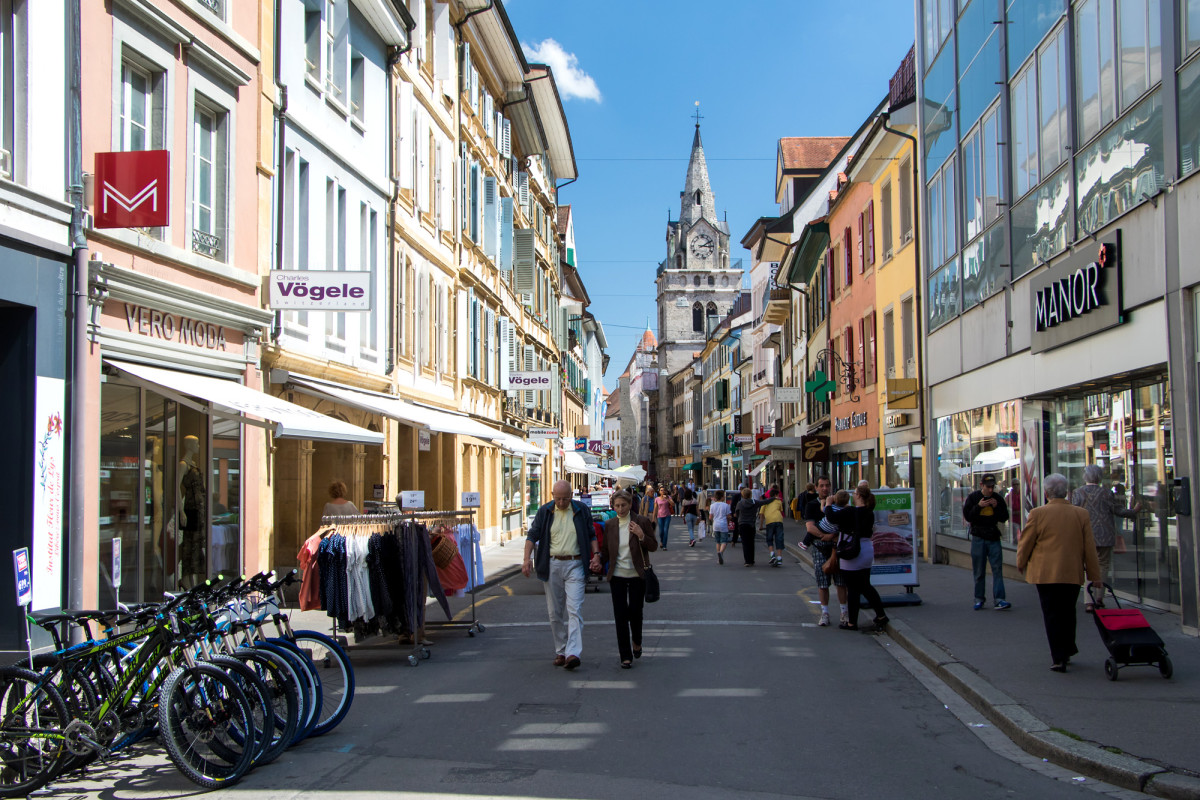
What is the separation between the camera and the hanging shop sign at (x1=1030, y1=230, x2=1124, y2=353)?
1260cm

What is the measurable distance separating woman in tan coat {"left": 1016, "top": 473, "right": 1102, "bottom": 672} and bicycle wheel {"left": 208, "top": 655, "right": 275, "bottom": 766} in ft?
19.5

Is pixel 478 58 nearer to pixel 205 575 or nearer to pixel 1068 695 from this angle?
pixel 205 575

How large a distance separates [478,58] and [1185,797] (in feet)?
93.2

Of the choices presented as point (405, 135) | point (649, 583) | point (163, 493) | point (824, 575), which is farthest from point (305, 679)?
point (405, 135)

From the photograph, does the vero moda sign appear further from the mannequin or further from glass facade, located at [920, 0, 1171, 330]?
glass facade, located at [920, 0, 1171, 330]

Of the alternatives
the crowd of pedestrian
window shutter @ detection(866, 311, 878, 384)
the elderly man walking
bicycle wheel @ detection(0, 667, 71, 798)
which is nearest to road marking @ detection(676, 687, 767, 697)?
the crowd of pedestrian

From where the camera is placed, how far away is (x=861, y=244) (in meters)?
29.7

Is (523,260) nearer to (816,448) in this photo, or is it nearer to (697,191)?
(816,448)

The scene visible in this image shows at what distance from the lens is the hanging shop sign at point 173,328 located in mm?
11703

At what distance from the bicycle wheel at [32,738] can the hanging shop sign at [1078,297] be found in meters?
11.0

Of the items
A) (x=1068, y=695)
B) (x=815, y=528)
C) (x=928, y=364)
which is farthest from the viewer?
(x=928, y=364)

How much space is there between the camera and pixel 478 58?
3105cm

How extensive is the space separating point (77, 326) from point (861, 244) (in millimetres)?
22691

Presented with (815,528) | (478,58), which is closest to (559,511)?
(815,528)
